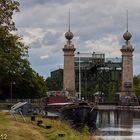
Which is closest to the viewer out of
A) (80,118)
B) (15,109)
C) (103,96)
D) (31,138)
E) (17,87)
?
(31,138)

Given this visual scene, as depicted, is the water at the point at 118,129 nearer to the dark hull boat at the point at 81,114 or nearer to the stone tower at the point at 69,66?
the dark hull boat at the point at 81,114

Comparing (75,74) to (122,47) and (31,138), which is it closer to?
(122,47)

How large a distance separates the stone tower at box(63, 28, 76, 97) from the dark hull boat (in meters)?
96.5

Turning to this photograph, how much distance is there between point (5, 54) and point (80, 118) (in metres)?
20.3

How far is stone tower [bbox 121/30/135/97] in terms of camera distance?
177 meters

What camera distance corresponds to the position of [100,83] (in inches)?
7338

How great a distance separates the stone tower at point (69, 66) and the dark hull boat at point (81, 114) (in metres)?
96.5

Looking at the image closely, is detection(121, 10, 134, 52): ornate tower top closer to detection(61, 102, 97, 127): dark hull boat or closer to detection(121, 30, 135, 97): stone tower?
detection(121, 30, 135, 97): stone tower

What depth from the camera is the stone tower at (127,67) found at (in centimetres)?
17662

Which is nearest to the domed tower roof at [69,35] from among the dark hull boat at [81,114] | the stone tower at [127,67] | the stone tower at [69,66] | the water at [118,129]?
the stone tower at [69,66]

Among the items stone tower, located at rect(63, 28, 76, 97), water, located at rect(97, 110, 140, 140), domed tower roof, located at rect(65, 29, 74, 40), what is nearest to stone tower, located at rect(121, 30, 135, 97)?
stone tower, located at rect(63, 28, 76, 97)

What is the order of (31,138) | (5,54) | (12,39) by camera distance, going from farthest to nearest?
(5,54) → (12,39) → (31,138)

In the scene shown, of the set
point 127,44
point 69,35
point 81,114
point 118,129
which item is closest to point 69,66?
point 69,35

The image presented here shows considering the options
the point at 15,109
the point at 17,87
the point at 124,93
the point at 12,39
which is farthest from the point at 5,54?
the point at 124,93
